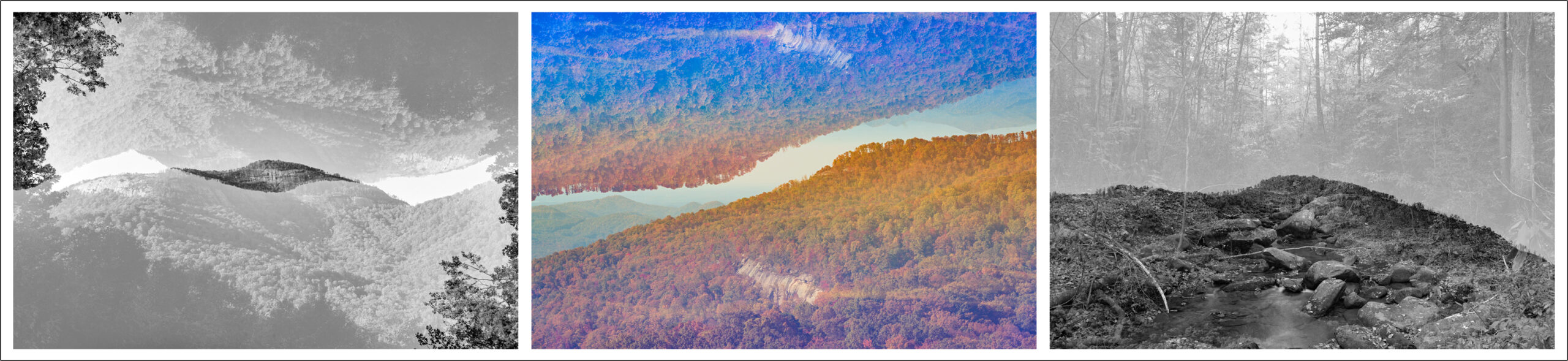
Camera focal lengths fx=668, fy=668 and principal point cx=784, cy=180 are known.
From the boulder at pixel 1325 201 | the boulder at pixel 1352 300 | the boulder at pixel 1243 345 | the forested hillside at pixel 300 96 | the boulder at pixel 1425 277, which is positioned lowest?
the boulder at pixel 1243 345

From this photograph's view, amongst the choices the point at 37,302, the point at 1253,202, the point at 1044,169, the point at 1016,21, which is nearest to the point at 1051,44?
the point at 1016,21

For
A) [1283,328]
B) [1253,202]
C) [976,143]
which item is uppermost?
[976,143]

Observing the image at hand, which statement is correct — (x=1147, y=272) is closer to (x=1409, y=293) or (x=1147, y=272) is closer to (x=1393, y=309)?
(x=1393, y=309)

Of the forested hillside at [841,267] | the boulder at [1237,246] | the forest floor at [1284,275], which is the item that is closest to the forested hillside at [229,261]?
the forested hillside at [841,267]

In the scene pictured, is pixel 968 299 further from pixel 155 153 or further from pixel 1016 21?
pixel 155 153

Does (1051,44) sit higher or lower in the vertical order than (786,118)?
higher

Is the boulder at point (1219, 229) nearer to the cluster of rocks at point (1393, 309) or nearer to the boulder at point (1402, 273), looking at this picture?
the cluster of rocks at point (1393, 309)
